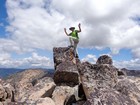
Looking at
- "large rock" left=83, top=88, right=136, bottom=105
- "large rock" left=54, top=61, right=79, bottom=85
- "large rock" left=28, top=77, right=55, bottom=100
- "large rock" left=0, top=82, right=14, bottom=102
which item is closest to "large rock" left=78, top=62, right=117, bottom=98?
"large rock" left=54, top=61, right=79, bottom=85

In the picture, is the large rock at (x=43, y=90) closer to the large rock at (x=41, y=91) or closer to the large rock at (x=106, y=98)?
the large rock at (x=41, y=91)

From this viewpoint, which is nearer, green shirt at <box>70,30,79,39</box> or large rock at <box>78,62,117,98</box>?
large rock at <box>78,62,117,98</box>

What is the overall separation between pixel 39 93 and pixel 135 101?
921 centimetres

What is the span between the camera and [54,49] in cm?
3177

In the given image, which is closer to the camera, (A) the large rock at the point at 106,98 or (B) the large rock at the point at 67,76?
(A) the large rock at the point at 106,98

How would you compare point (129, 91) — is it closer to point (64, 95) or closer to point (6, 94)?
point (64, 95)

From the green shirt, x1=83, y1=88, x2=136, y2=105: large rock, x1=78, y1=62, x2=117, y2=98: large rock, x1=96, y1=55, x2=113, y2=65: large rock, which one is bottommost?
x1=83, y1=88, x2=136, y2=105: large rock

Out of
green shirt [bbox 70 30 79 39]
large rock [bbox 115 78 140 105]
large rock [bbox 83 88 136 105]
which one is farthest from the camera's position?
green shirt [bbox 70 30 79 39]

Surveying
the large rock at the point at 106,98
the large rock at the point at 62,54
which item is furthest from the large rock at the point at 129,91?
the large rock at the point at 62,54

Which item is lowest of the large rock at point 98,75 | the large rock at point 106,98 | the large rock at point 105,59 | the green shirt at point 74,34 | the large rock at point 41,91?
the large rock at point 106,98

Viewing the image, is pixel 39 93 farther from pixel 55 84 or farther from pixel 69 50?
pixel 69 50

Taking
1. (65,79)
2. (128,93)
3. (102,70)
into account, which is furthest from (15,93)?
(128,93)

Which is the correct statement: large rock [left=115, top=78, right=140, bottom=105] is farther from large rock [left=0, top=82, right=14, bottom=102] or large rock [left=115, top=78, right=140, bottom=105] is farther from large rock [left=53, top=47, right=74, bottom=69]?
large rock [left=53, top=47, right=74, bottom=69]

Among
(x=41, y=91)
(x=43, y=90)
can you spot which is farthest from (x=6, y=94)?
(x=43, y=90)
